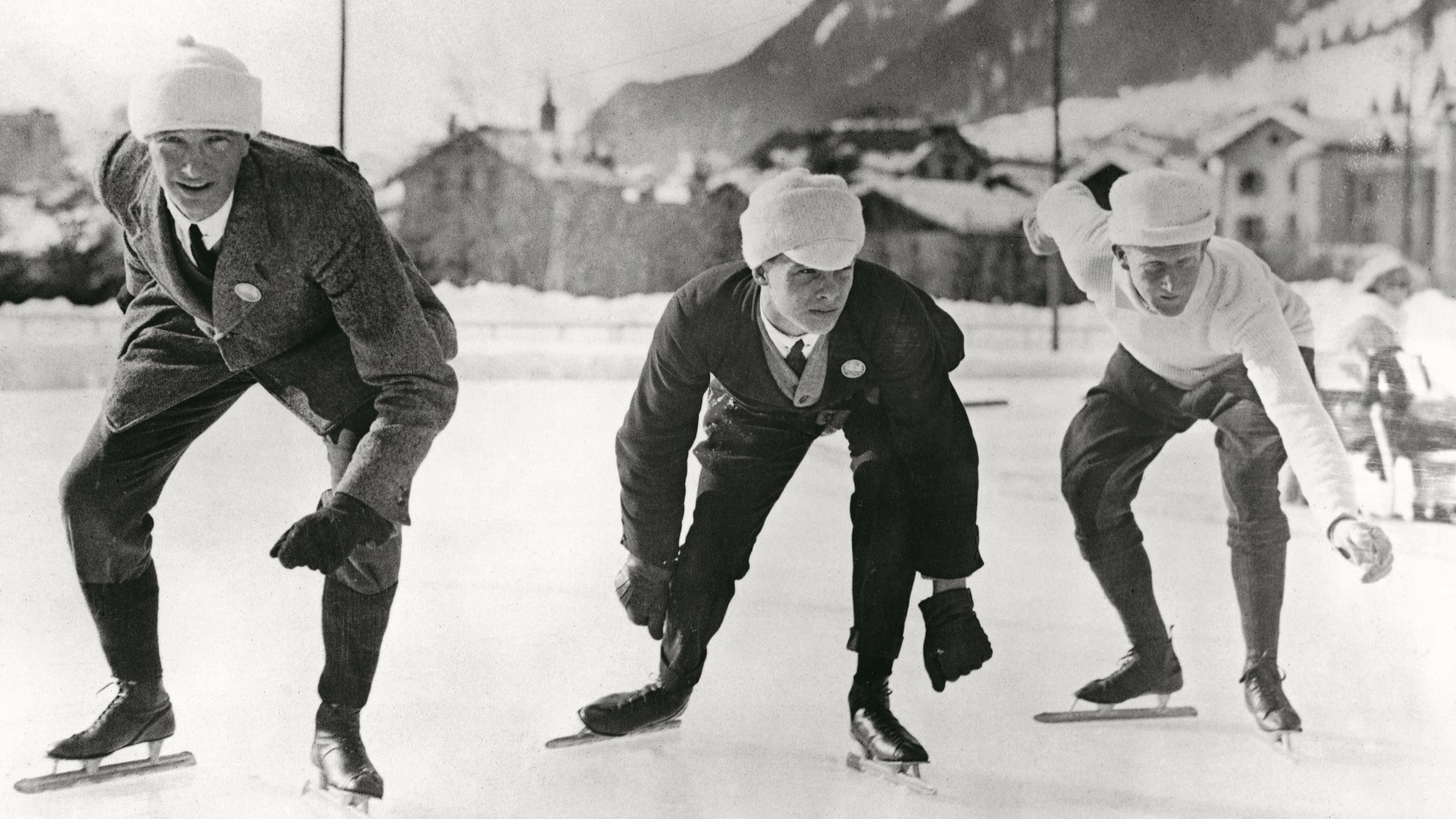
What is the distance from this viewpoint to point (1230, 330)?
3.16 m

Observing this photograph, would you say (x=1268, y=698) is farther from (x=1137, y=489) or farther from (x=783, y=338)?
(x=783, y=338)

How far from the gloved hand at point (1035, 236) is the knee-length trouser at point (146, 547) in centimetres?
158

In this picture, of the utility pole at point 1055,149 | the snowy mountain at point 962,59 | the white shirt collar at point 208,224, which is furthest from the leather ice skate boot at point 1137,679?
the white shirt collar at point 208,224

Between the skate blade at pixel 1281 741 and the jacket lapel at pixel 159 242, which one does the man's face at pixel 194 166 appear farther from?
the skate blade at pixel 1281 741

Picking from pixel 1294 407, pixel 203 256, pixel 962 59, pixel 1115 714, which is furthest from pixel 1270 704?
pixel 203 256

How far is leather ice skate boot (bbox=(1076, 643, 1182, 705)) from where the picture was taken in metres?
3.26

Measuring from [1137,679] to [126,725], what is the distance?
2.22m

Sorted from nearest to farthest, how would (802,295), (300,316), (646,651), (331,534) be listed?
1. (331,534)
2. (300,316)
3. (802,295)
4. (646,651)

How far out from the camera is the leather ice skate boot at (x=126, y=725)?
9.75 ft

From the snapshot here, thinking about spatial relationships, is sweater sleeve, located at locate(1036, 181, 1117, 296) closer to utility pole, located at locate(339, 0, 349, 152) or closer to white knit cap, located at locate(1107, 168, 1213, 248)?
white knit cap, located at locate(1107, 168, 1213, 248)

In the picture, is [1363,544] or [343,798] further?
[1363,544]

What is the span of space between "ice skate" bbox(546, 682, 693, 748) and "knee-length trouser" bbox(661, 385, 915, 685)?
43 millimetres

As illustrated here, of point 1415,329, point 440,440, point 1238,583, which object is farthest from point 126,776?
point 1415,329

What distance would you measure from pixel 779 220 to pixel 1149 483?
43.0 inches
